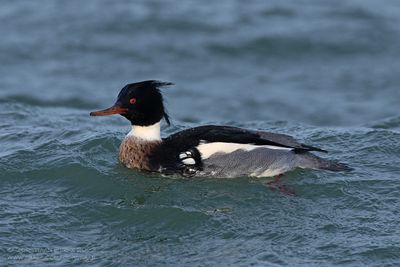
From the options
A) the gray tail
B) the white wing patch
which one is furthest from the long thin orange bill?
the gray tail

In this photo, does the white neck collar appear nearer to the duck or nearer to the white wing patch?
the duck

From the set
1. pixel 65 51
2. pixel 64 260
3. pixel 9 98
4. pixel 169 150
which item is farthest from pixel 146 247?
pixel 65 51

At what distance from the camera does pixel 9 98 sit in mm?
16906

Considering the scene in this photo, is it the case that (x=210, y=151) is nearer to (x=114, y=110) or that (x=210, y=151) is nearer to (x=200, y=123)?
(x=114, y=110)

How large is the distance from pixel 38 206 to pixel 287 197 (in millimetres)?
2882

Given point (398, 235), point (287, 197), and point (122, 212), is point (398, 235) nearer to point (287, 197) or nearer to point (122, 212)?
point (287, 197)

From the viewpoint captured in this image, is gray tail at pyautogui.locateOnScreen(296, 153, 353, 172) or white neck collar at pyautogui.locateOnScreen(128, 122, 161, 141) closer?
gray tail at pyautogui.locateOnScreen(296, 153, 353, 172)

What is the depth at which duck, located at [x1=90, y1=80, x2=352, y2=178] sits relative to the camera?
35.4 ft

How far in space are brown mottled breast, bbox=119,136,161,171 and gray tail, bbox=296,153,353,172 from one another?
1.83m

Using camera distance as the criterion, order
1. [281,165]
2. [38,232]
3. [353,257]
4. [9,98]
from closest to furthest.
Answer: [353,257]
[38,232]
[281,165]
[9,98]

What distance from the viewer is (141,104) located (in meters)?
11.2

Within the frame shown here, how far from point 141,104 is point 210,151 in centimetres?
116

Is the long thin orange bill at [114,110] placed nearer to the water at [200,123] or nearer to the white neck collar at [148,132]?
the white neck collar at [148,132]

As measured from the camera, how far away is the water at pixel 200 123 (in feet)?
29.5
